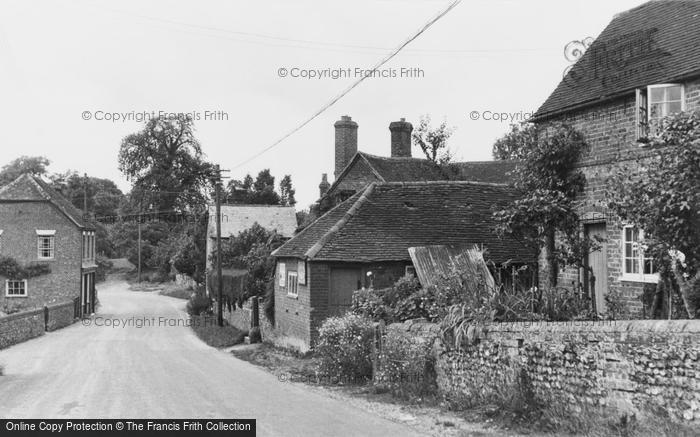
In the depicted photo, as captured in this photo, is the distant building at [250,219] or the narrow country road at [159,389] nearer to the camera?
the narrow country road at [159,389]

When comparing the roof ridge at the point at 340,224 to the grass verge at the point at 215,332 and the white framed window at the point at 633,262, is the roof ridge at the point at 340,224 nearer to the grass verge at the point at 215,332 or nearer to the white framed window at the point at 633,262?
the grass verge at the point at 215,332

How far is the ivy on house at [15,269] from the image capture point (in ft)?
138

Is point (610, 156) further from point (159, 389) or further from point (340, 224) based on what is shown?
point (159, 389)

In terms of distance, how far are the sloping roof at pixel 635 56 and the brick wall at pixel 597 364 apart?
7.18 m

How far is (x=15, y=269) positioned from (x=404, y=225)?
2902cm

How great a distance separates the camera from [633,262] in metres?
15.8

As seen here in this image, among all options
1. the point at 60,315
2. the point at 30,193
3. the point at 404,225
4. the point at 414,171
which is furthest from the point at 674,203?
the point at 30,193

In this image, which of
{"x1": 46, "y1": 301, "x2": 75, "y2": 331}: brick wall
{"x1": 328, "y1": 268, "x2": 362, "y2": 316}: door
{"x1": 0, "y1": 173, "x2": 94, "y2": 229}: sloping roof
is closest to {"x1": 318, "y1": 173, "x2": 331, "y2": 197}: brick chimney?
{"x1": 0, "y1": 173, "x2": 94, "y2": 229}: sloping roof

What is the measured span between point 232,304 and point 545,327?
2678 centimetres

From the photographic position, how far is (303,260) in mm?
22672

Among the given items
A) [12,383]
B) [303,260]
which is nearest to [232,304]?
[303,260]

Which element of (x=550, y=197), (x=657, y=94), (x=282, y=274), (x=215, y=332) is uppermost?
(x=657, y=94)

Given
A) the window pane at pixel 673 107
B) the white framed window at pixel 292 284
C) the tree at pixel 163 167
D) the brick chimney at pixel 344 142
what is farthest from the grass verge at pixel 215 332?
the tree at pixel 163 167

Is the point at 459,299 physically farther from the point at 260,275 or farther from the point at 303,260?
the point at 260,275
